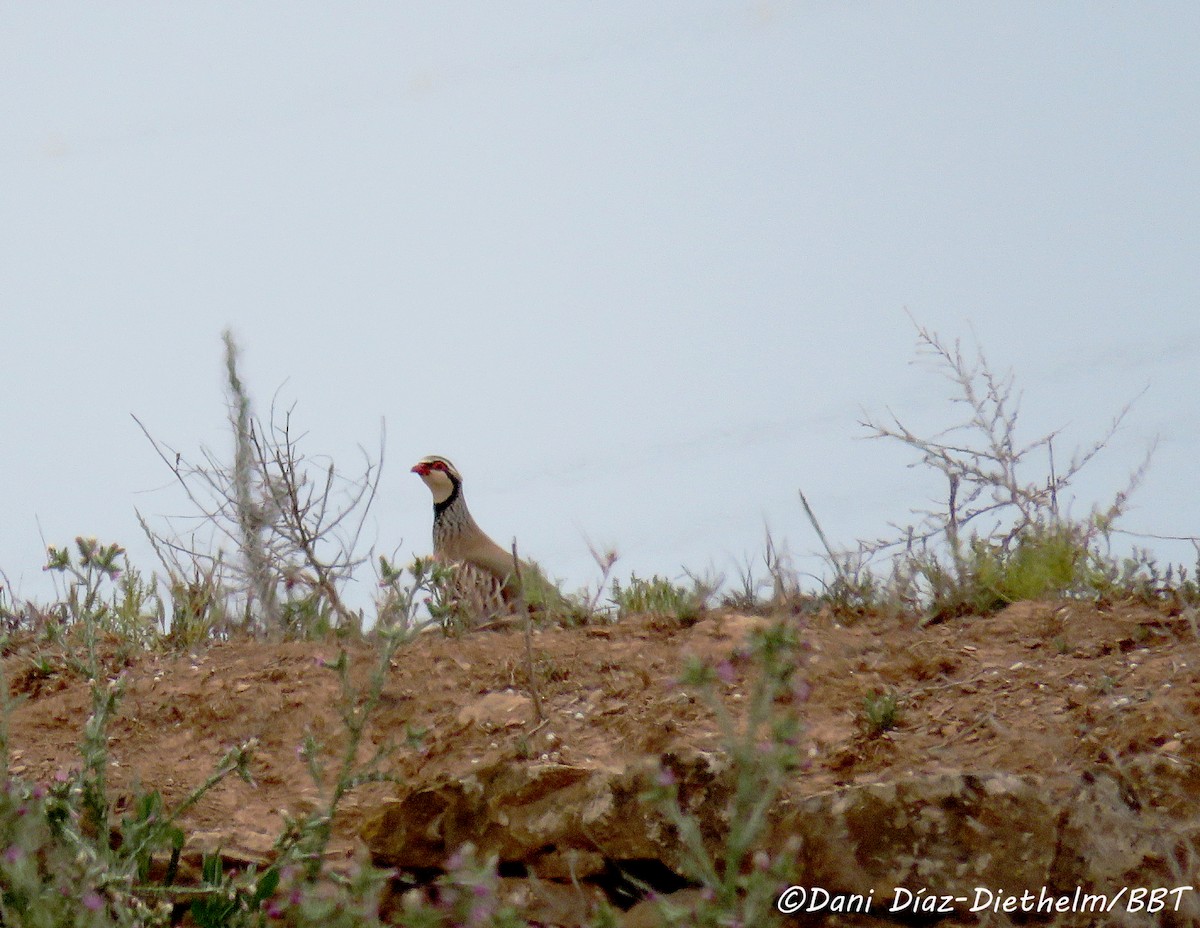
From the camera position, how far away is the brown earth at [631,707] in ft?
13.2

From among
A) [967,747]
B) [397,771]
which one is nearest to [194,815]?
[397,771]

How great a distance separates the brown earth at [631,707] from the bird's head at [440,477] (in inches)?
154

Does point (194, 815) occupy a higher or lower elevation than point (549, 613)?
lower

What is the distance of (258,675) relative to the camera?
5.37m

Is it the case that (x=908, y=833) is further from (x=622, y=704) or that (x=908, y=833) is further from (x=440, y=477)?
(x=440, y=477)

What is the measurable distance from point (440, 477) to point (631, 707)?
525cm

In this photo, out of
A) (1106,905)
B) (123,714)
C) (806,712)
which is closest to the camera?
(1106,905)

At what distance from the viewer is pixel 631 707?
15.1ft

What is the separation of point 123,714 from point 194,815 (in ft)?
2.95

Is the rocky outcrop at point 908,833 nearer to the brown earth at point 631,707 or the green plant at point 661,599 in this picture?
the brown earth at point 631,707

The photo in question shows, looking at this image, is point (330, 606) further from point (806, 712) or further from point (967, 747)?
point (967, 747)

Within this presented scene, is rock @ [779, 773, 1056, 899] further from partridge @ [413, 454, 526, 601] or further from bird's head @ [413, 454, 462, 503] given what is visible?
bird's head @ [413, 454, 462, 503]

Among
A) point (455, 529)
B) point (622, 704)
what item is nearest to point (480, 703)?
point (622, 704)

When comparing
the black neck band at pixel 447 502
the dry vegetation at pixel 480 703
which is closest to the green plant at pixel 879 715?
the dry vegetation at pixel 480 703
